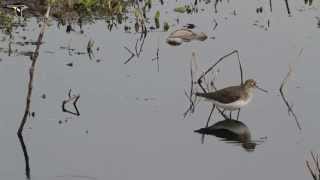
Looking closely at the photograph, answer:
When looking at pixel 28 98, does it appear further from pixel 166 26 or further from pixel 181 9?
pixel 181 9

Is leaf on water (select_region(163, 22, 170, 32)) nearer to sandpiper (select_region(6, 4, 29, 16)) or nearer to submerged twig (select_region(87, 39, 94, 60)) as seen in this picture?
submerged twig (select_region(87, 39, 94, 60))

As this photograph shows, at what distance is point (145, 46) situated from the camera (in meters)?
17.5

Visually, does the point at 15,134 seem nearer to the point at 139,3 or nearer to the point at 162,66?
the point at 162,66

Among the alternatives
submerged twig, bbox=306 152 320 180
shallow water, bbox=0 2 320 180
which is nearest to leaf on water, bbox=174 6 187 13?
shallow water, bbox=0 2 320 180

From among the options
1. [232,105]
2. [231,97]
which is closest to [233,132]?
A: [232,105]

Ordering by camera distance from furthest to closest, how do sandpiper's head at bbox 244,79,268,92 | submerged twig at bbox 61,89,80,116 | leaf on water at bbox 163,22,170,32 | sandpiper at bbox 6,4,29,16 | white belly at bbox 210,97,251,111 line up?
sandpiper at bbox 6,4,29,16, leaf on water at bbox 163,22,170,32, sandpiper's head at bbox 244,79,268,92, white belly at bbox 210,97,251,111, submerged twig at bbox 61,89,80,116

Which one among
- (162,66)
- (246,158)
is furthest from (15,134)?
(162,66)

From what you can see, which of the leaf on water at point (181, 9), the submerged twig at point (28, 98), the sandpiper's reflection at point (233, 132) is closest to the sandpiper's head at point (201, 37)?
the leaf on water at point (181, 9)

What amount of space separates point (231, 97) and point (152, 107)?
48.2 inches

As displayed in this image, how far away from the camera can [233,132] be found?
13023mm

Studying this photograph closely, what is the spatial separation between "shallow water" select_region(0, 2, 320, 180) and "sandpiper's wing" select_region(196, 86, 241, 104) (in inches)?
11.5

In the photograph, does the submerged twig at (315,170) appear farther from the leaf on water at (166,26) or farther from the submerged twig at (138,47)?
the leaf on water at (166,26)

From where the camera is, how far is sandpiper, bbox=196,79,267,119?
44.6 ft

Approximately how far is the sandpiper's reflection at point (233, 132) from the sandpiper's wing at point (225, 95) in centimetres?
35
